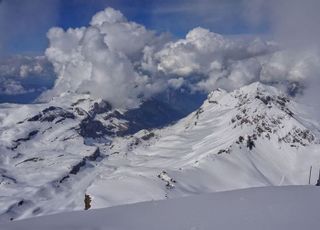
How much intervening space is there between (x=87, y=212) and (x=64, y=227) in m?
1.77

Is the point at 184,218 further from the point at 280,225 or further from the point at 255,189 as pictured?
the point at 255,189

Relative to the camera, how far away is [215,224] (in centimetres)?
1330

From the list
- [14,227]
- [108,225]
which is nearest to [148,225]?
[108,225]

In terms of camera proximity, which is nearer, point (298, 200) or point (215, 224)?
point (215, 224)

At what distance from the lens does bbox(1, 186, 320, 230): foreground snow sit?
13.0m

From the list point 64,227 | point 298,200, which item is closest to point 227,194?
point 298,200

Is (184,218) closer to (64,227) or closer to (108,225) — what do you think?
(108,225)

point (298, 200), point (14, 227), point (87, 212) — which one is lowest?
point (14, 227)

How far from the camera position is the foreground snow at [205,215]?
13.0 meters

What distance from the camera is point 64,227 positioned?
488 inches

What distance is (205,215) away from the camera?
14188mm

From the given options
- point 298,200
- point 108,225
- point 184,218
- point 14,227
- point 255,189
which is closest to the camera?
point 14,227

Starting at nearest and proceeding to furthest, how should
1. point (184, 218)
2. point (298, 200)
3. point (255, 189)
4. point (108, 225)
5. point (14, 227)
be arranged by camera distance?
1. point (14, 227)
2. point (108, 225)
3. point (184, 218)
4. point (298, 200)
5. point (255, 189)

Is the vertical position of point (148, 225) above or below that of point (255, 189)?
below
